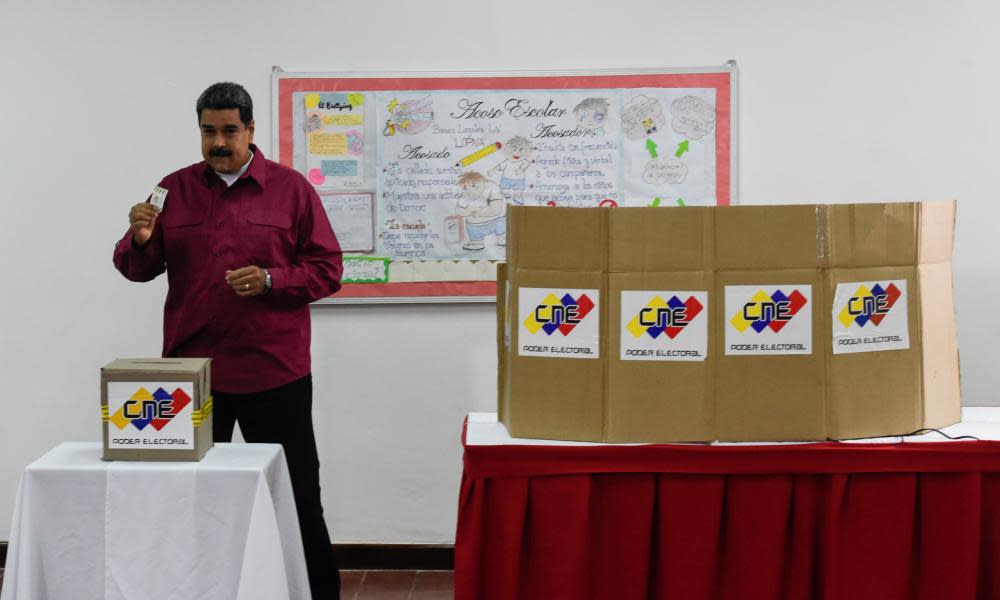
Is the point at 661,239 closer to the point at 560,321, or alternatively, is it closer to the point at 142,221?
the point at 560,321

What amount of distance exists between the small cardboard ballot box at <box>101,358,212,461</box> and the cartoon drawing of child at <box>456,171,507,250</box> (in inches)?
51.6

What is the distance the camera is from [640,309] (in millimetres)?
1811

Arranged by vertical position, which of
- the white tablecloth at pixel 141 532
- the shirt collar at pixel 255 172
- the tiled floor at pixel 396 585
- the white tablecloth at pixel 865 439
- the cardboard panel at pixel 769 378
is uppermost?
the shirt collar at pixel 255 172

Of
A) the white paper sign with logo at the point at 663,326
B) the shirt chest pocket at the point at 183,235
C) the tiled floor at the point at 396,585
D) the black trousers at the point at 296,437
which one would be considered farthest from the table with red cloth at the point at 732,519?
the tiled floor at the point at 396,585

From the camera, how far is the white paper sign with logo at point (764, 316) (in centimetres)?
182

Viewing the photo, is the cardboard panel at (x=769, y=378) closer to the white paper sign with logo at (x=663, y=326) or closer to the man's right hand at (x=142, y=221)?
the white paper sign with logo at (x=663, y=326)

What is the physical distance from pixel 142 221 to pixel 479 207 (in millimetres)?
1170

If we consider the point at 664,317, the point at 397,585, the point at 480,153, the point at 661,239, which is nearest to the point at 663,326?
the point at 664,317

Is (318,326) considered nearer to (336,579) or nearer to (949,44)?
(336,579)

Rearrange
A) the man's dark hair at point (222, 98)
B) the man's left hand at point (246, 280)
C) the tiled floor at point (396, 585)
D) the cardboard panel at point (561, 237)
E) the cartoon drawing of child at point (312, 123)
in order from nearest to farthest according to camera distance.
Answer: the cardboard panel at point (561, 237) < the man's left hand at point (246, 280) < the man's dark hair at point (222, 98) < the tiled floor at point (396, 585) < the cartoon drawing of child at point (312, 123)

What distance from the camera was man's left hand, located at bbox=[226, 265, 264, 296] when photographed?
221cm

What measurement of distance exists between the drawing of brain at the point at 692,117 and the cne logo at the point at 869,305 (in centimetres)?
131

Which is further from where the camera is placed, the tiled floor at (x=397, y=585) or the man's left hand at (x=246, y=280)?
the tiled floor at (x=397, y=585)

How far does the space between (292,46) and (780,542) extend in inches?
88.5
